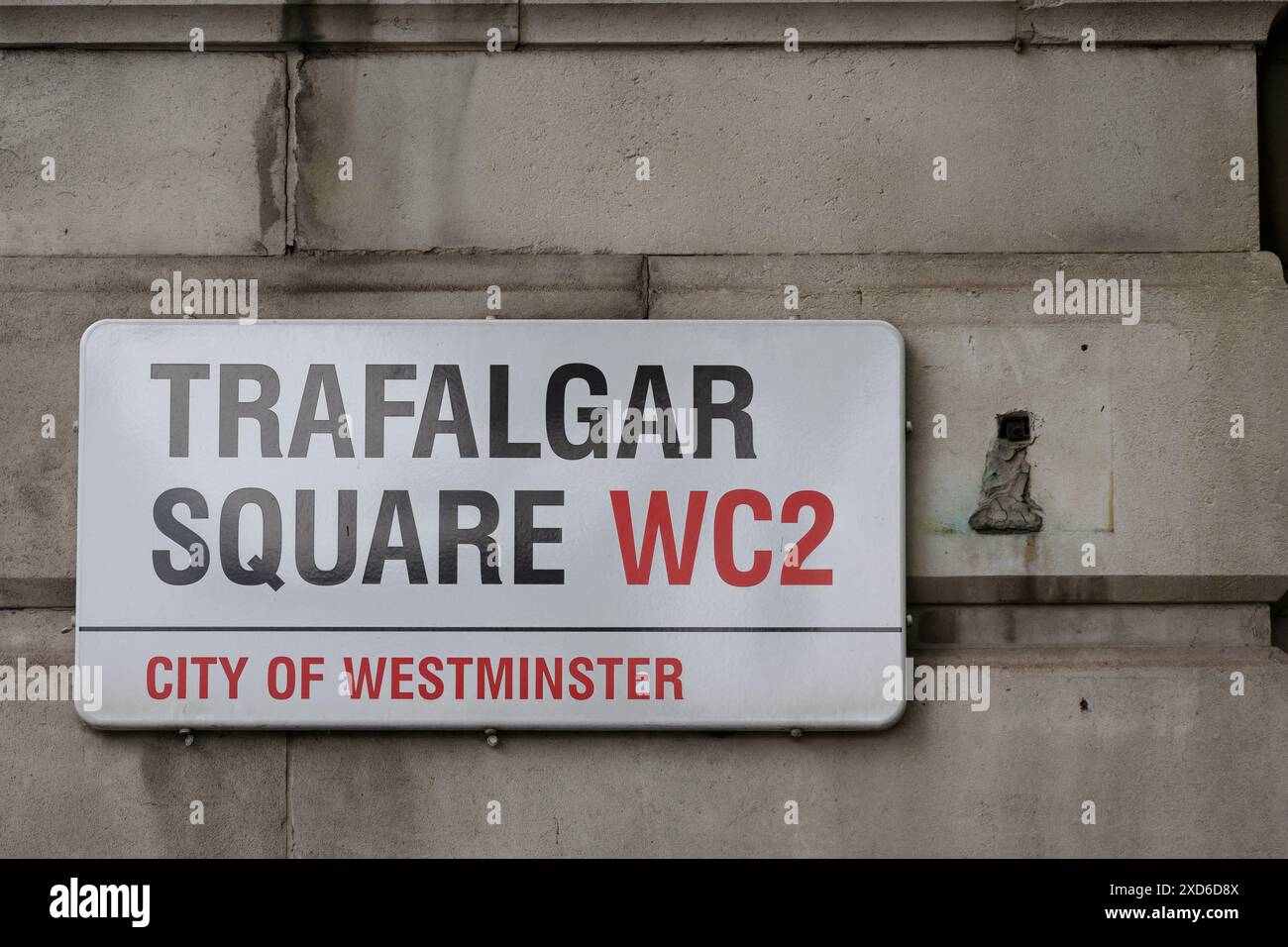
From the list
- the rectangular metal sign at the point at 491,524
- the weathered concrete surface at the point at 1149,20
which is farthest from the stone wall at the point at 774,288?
the rectangular metal sign at the point at 491,524

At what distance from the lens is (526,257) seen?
3432mm

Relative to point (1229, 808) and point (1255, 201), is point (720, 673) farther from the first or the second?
point (1255, 201)

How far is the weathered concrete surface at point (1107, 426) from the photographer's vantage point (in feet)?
11.0

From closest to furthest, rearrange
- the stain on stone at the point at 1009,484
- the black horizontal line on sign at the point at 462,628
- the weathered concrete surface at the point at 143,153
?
the black horizontal line on sign at the point at 462,628
the stain on stone at the point at 1009,484
the weathered concrete surface at the point at 143,153

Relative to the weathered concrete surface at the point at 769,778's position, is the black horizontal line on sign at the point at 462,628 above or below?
above

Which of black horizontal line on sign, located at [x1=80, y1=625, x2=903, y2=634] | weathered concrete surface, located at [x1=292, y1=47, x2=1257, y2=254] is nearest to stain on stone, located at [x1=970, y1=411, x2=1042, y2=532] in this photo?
black horizontal line on sign, located at [x1=80, y1=625, x2=903, y2=634]

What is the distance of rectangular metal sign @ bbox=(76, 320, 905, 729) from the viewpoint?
324cm

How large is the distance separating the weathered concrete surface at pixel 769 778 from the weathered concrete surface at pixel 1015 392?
0.64 feet

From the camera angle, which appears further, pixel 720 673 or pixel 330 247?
pixel 330 247

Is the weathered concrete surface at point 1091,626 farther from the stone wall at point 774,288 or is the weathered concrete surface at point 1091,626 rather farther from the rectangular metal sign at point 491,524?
the rectangular metal sign at point 491,524

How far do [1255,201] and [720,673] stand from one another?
2.39 metres

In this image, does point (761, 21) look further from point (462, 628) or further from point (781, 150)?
point (462, 628)
